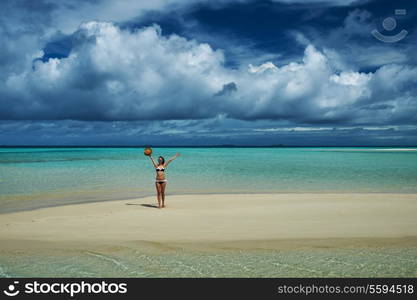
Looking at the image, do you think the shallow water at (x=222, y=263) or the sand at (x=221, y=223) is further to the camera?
the sand at (x=221, y=223)

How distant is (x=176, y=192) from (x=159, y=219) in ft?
31.1

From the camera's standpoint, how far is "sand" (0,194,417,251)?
10.4 meters

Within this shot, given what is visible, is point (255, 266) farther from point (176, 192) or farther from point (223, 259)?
point (176, 192)

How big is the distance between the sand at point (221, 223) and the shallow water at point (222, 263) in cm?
83

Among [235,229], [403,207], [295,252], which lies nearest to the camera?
[295,252]

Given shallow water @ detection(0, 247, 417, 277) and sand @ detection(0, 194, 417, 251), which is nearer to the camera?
shallow water @ detection(0, 247, 417, 277)

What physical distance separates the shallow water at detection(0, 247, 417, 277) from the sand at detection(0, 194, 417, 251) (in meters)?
0.83

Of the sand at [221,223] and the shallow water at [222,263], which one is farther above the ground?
the sand at [221,223]

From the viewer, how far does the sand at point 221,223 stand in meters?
10.4

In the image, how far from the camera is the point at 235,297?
703 centimetres

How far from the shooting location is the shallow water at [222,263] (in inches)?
308

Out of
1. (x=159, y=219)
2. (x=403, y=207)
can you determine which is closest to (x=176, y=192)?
(x=159, y=219)

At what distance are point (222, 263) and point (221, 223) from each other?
169 inches

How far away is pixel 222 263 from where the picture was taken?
27.6ft
